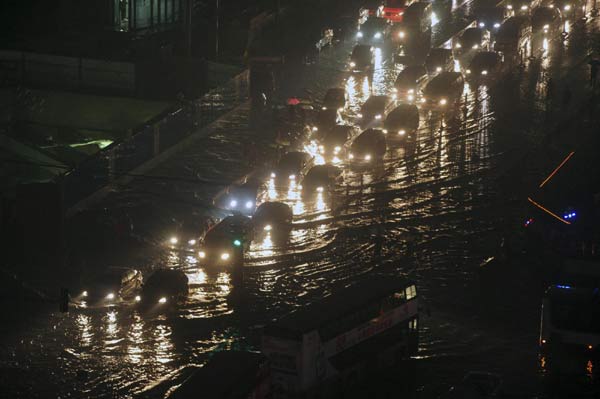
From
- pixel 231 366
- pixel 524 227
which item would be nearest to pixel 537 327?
pixel 524 227

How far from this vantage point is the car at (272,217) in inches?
1527

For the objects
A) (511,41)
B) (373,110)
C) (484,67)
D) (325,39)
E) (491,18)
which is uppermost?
(491,18)

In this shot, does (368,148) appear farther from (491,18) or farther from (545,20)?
(545,20)

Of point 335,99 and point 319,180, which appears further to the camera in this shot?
point 335,99

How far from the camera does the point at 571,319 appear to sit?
2645cm

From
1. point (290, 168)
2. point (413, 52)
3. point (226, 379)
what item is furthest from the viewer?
point (413, 52)

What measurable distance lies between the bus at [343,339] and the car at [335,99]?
2608 centimetres

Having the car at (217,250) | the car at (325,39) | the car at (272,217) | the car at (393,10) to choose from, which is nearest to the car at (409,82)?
the car at (325,39)

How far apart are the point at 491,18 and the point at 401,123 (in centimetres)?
1646

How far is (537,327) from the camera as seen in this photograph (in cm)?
2966

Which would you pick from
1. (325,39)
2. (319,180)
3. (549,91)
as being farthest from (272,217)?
(325,39)

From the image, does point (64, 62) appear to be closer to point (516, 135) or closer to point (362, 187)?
point (362, 187)

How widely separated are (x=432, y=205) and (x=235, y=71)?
16.2 meters

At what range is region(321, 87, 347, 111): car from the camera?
52.2 m
